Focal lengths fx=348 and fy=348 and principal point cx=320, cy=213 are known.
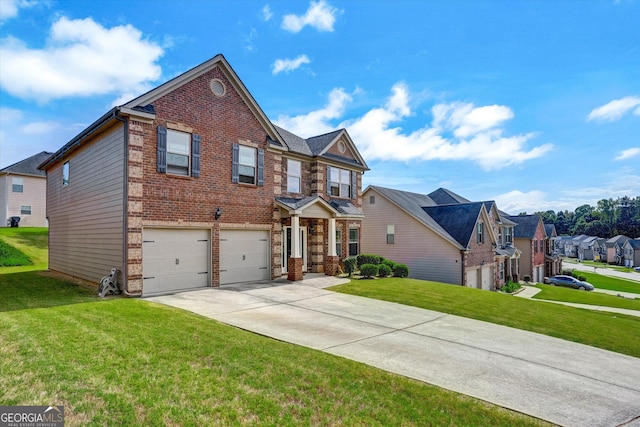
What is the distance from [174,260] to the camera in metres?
12.7

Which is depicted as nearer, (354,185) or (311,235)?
(311,235)

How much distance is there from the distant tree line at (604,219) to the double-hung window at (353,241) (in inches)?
3478

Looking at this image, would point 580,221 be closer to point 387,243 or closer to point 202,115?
point 387,243

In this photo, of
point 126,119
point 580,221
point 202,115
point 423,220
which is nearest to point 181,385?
point 126,119

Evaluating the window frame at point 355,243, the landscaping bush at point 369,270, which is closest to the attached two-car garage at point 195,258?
the landscaping bush at point 369,270

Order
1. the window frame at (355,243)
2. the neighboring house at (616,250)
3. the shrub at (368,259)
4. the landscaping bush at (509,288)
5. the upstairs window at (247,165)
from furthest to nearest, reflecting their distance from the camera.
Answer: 1. the neighboring house at (616,250)
2. the landscaping bush at (509,288)
3. the window frame at (355,243)
4. the shrub at (368,259)
5. the upstairs window at (247,165)

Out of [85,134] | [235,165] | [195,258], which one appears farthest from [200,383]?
[85,134]

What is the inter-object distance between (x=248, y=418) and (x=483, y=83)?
1592 cm

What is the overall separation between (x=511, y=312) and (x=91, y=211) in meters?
16.7

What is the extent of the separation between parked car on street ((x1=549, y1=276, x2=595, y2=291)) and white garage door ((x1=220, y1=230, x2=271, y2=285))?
36.5 m

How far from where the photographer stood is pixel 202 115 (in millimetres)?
13500

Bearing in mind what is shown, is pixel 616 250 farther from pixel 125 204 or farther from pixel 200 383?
pixel 200 383

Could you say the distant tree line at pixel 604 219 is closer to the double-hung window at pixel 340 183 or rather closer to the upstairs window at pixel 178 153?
the double-hung window at pixel 340 183

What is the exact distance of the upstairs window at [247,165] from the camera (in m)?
14.6
